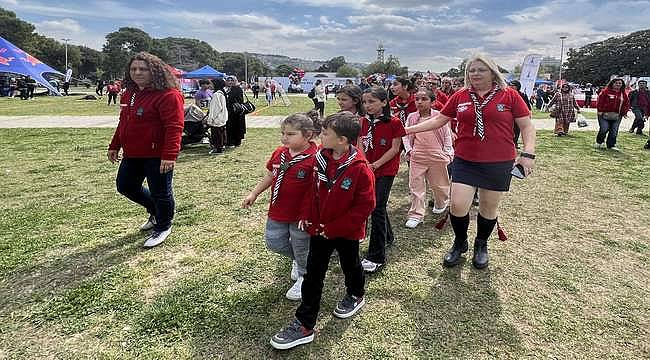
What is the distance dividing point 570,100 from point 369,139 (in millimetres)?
11519

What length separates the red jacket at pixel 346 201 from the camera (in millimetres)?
2469

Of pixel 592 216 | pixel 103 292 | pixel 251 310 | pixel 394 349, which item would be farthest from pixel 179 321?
pixel 592 216

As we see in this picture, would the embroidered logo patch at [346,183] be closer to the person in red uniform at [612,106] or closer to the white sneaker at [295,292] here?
the white sneaker at [295,292]

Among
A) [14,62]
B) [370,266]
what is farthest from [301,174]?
[14,62]

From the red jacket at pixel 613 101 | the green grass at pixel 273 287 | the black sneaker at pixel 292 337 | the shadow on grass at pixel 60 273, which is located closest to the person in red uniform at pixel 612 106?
the red jacket at pixel 613 101

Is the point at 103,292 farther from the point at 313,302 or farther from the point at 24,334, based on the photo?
the point at 313,302

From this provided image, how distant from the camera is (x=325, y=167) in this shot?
8.36 feet

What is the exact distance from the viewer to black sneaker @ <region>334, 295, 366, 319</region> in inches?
115

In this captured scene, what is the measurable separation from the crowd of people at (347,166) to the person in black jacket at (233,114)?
5.49 m

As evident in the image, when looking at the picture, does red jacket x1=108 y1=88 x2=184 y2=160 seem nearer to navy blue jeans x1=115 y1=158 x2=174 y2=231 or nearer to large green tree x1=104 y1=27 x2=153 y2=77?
navy blue jeans x1=115 y1=158 x2=174 y2=231

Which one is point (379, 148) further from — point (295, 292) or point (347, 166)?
point (295, 292)

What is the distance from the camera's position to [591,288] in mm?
3393

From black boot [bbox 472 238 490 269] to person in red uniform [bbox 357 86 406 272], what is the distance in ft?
2.80

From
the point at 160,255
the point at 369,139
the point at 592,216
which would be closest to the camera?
the point at 369,139
